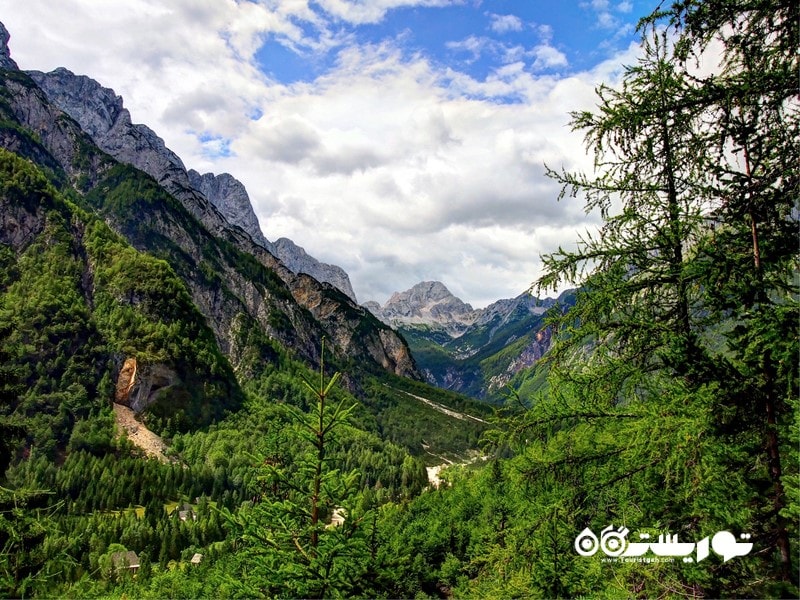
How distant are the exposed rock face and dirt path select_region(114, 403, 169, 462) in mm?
3864

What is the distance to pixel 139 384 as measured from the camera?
7156 inches

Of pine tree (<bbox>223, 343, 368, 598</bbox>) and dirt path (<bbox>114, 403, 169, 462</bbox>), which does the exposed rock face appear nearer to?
dirt path (<bbox>114, 403, 169, 462</bbox>)

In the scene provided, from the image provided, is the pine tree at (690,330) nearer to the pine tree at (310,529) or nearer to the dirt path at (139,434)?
the pine tree at (310,529)

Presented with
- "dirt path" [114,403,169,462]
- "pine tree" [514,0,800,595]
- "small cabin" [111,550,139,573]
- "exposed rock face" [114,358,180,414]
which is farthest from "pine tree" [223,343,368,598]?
"exposed rock face" [114,358,180,414]

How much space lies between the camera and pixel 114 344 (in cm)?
18938

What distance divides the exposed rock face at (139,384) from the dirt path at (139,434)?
386 cm

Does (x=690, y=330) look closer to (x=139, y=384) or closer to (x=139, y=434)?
(x=139, y=434)

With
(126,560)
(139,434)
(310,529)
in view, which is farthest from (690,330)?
(139,434)

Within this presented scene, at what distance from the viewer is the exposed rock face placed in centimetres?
17988

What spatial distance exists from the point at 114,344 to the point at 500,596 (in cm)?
20317

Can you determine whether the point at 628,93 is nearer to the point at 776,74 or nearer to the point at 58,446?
the point at 776,74

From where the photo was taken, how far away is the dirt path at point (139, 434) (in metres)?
160

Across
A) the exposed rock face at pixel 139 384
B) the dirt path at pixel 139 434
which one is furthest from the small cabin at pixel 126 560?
the exposed rock face at pixel 139 384

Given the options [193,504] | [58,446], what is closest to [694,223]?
[193,504]
